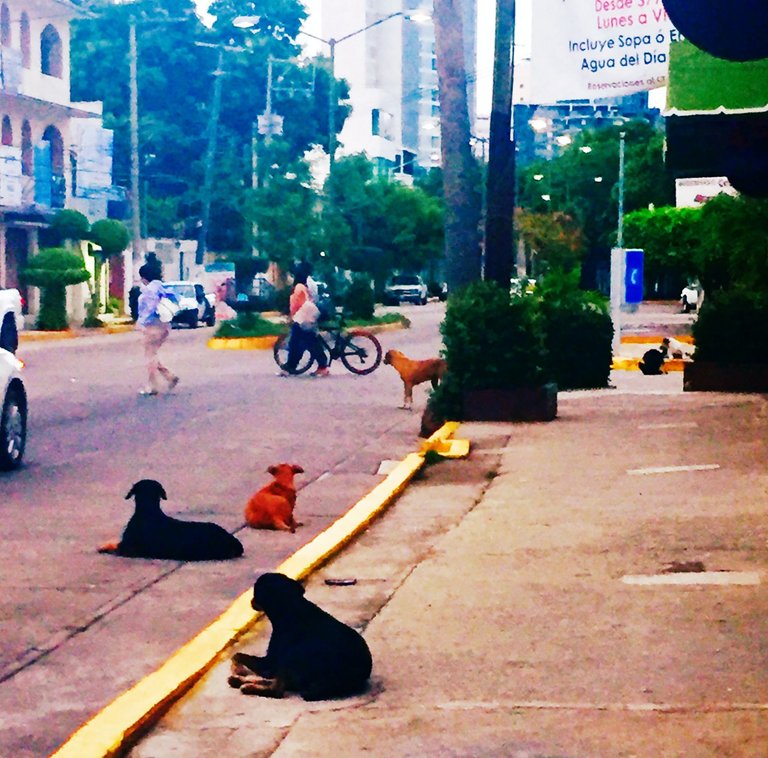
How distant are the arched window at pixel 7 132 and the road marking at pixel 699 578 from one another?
46107 millimetres

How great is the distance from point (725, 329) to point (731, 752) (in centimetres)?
1666

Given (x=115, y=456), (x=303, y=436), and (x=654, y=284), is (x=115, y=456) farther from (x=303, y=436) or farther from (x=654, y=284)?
(x=654, y=284)

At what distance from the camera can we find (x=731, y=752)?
5.75 m

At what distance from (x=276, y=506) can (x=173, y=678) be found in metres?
4.64

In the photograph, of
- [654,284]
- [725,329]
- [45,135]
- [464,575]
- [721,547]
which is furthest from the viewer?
[654,284]

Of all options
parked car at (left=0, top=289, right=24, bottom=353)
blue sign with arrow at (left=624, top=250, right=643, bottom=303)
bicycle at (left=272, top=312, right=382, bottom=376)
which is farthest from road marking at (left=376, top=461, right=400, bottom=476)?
blue sign with arrow at (left=624, top=250, right=643, bottom=303)

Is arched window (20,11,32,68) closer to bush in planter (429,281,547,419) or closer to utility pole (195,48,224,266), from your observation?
utility pole (195,48,224,266)

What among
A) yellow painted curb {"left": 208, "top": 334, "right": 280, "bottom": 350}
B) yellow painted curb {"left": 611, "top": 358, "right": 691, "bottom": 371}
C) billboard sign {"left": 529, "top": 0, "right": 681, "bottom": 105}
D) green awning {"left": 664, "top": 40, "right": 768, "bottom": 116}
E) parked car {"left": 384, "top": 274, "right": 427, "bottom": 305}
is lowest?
parked car {"left": 384, "top": 274, "right": 427, "bottom": 305}

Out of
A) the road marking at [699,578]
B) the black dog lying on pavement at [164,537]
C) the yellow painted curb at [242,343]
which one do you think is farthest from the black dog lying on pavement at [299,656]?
the yellow painted curb at [242,343]

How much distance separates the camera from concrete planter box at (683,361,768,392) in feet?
71.8

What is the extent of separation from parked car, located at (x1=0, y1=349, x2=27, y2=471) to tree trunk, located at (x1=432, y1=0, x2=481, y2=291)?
5987 mm

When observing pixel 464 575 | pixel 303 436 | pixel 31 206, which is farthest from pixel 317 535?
pixel 31 206

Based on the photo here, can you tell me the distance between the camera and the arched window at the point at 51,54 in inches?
2228

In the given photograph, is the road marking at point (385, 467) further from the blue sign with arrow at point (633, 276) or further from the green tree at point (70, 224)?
the green tree at point (70, 224)
